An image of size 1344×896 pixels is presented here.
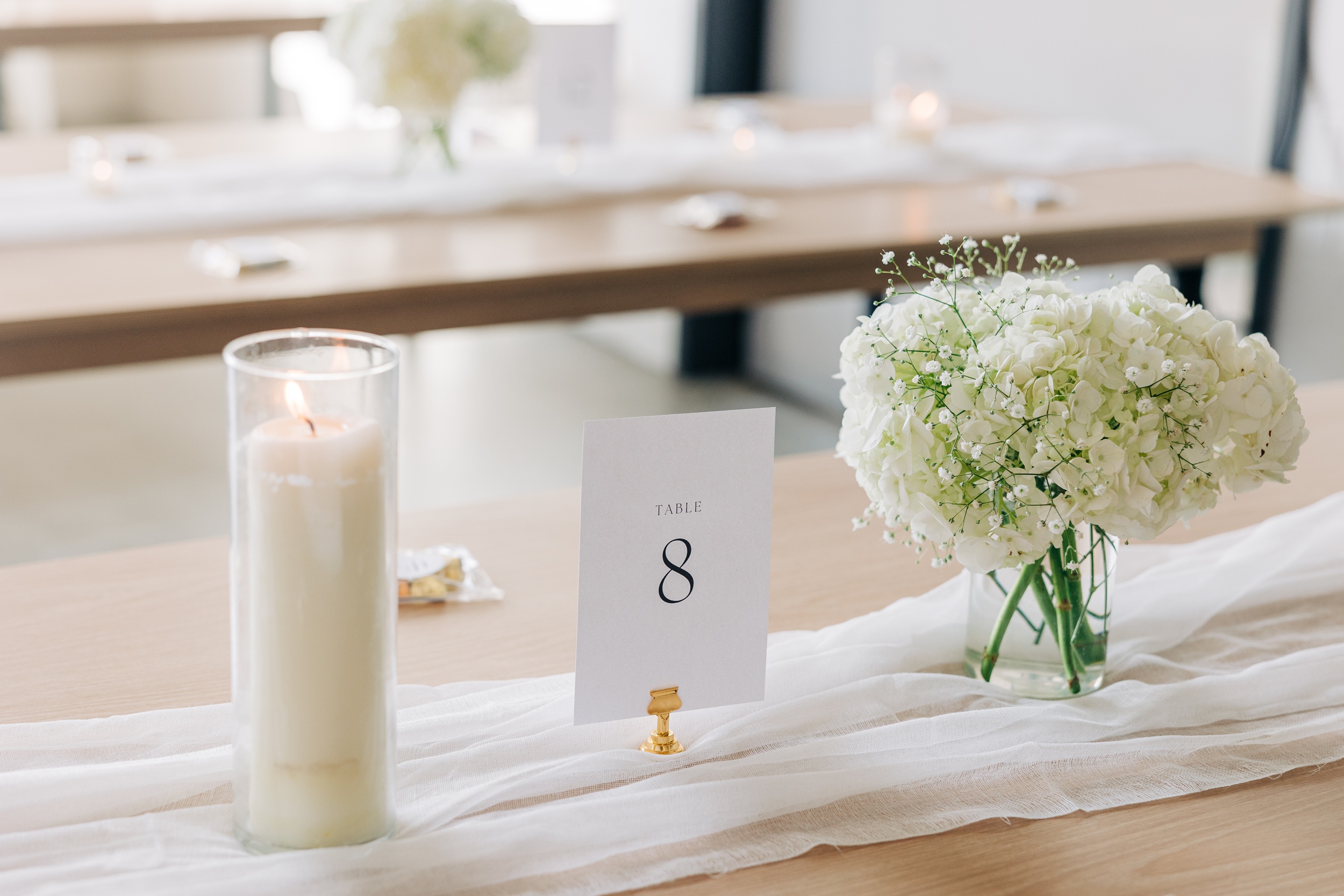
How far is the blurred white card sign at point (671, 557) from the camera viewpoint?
0.75 m

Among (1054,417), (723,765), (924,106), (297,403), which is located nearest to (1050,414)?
(1054,417)

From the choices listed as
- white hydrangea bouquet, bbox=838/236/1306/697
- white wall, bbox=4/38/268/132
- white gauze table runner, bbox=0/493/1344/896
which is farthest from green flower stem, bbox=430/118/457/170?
white wall, bbox=4/38/268/132

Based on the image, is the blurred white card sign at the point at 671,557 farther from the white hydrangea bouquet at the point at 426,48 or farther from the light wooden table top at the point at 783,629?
the white hydrangea bouquet at the point at 426,48

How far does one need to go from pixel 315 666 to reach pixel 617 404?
309cm

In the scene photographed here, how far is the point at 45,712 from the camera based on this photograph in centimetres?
86

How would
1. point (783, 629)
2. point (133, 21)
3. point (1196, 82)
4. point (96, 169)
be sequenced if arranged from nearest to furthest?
point (783, 629)
point (96, 169)
point (1196, 82)
point (133, 21)

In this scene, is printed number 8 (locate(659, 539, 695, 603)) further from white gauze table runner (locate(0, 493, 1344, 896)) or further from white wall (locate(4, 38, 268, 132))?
white wall (locate(4, 38, 268, 132))

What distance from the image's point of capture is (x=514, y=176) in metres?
2.33

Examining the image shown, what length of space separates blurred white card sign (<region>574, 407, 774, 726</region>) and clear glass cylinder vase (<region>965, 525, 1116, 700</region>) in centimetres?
17

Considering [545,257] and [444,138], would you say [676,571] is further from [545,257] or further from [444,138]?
[444,138]

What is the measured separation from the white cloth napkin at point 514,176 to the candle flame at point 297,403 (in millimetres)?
1465

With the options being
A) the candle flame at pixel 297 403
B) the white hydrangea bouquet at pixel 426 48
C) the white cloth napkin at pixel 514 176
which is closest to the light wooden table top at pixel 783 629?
the candle flame at pixel 297 403

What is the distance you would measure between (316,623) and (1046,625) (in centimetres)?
46

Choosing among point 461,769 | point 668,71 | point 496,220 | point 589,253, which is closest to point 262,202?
point 496,220
